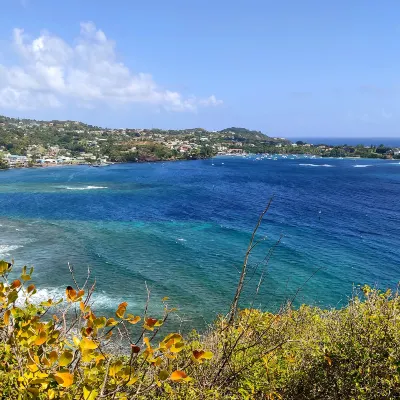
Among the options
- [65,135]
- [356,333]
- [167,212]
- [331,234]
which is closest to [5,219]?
[167,212]

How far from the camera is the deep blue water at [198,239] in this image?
892 inches

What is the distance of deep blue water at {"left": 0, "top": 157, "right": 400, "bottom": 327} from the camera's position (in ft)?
74.3

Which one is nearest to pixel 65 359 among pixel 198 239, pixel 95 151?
pixel 198 239

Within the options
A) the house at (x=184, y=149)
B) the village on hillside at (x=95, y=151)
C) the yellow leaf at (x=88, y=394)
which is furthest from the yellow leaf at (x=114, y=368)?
the house at (x=184, y=149)

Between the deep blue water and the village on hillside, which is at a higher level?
the village on hillside

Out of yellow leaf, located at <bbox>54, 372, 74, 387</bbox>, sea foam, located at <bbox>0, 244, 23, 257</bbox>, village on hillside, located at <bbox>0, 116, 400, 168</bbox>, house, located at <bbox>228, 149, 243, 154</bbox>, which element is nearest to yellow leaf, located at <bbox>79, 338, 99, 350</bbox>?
yellow leaf, located at <bbox>54, 372, 74, 387</bbox>

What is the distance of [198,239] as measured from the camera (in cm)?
3269

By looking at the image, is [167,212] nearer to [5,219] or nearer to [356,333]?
[5,219]

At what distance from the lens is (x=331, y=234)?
1329 inches

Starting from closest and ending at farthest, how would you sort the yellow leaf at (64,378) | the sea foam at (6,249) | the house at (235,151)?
the yellow leaf at (64,378), the sea foam at (6,249), the house at (235,151)

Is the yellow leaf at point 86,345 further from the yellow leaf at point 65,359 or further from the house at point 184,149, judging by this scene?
the house at point 184,149

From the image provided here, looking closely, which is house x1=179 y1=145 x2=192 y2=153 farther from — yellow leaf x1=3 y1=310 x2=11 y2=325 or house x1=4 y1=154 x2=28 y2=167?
yellow leaf x1=3 y1=310 x2=11 y2=325

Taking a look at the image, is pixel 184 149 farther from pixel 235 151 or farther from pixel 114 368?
pixel 114 368

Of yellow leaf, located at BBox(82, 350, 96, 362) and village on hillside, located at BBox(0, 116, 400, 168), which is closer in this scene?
yellow leaf, located at BBox(82, 350, 96, 362)
